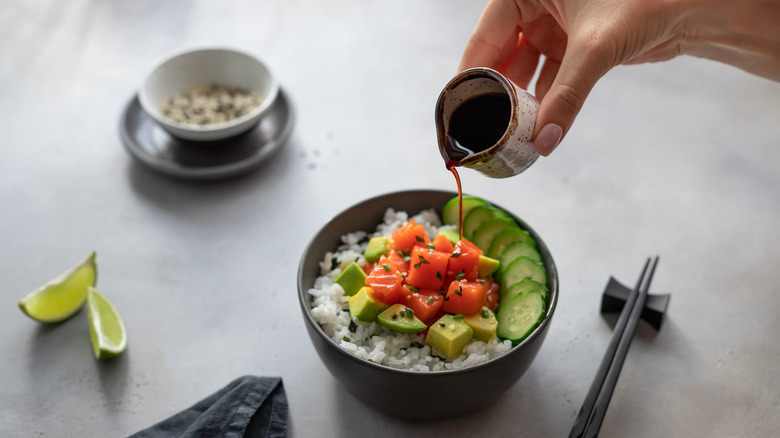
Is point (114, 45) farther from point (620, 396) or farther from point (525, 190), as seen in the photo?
point (620, 396)

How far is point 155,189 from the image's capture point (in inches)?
111

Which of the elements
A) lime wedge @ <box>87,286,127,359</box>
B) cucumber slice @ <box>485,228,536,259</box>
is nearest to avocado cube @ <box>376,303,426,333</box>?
cucumber slice @ <box>485,228,536,259</box>

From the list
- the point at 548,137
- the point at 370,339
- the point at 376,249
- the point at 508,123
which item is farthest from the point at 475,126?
the point at 370,339

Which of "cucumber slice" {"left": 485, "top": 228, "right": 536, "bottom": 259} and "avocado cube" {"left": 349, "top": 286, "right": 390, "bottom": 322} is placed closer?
"avocado cube" {"left": 349, "top": 286, "right": 390, "bottom": 322}

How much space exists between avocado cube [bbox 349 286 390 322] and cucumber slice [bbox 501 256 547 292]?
37cm

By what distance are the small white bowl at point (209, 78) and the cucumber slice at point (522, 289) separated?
1.37m

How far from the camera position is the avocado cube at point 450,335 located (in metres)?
1.78

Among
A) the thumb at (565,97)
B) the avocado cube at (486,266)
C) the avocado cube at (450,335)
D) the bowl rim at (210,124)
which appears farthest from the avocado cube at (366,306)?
the bowl rim at (210,124)

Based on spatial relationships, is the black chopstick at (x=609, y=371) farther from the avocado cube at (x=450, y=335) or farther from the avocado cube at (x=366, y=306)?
the avocado cube at (x=366, y=306)

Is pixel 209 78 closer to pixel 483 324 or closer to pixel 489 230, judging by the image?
pixel 489 230

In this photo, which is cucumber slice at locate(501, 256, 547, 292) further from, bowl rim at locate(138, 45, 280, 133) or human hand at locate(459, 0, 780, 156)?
bowl rim at locate(138, 45, 280, 133)

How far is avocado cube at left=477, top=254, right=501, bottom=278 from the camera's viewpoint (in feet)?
6.44

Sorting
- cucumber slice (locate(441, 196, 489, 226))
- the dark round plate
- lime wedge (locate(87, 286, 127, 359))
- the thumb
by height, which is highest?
the thumb

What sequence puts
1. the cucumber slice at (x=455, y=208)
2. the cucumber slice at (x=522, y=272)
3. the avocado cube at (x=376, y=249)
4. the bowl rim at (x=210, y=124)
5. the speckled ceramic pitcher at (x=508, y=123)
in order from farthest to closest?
the bowl rim at (x=210, y=124), the cucumber slice at (x=455, y=208), the avocado cube at (x=376, y=249), the cucumber slice at (x=522, y=272), the speckled ceramic pitcher at (x=508, y=123)
